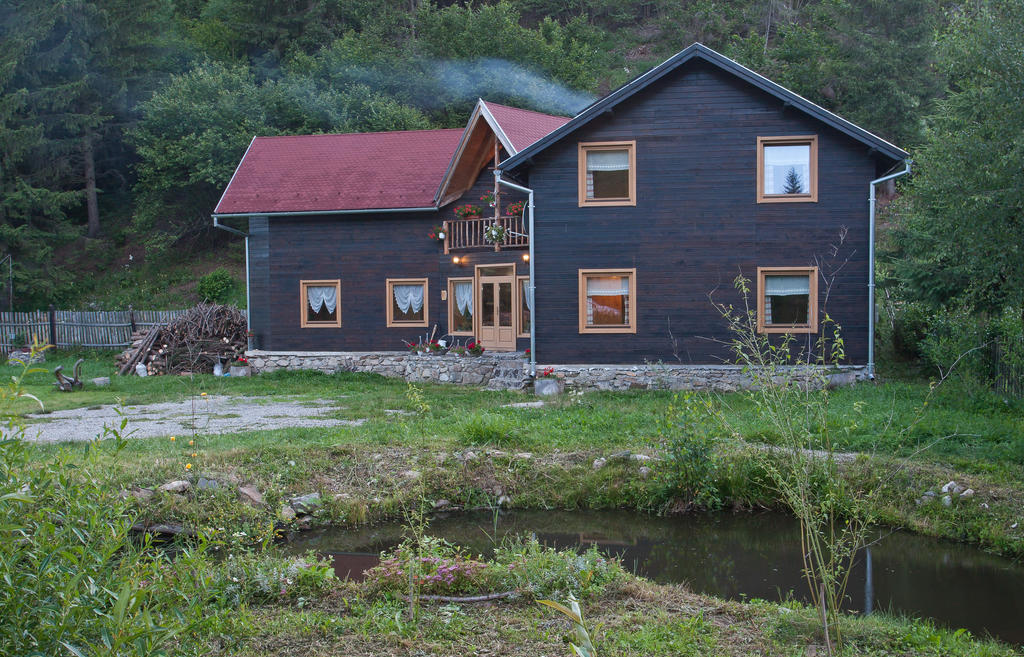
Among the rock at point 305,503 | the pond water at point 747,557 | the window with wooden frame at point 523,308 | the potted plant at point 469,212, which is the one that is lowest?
the pond water at point 747,557

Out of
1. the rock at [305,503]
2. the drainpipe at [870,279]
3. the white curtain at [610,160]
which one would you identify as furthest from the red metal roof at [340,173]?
the rock at [305,503]

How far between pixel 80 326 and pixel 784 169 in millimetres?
22931

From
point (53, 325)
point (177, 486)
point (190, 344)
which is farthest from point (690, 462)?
point (53, 325)

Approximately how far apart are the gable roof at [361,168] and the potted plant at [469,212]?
0.55 metres

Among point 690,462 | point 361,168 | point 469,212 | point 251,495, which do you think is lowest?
point 251,495

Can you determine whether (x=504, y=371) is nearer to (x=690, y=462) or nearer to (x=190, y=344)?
(x=190, y=344)

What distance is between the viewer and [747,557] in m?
8.02

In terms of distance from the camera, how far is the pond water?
671 cm

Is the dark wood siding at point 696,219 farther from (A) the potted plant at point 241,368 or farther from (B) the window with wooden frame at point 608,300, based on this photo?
(A) the potted plant at point 241,368

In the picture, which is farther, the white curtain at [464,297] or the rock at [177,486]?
the white curtain at [464,297]

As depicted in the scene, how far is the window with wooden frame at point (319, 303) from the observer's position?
2281cm

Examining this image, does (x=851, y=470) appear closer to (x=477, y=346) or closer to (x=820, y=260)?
(x=820, y=260)

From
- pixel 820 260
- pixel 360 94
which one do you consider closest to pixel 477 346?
pixel 820 260

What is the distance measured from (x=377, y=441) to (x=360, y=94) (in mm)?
28169
